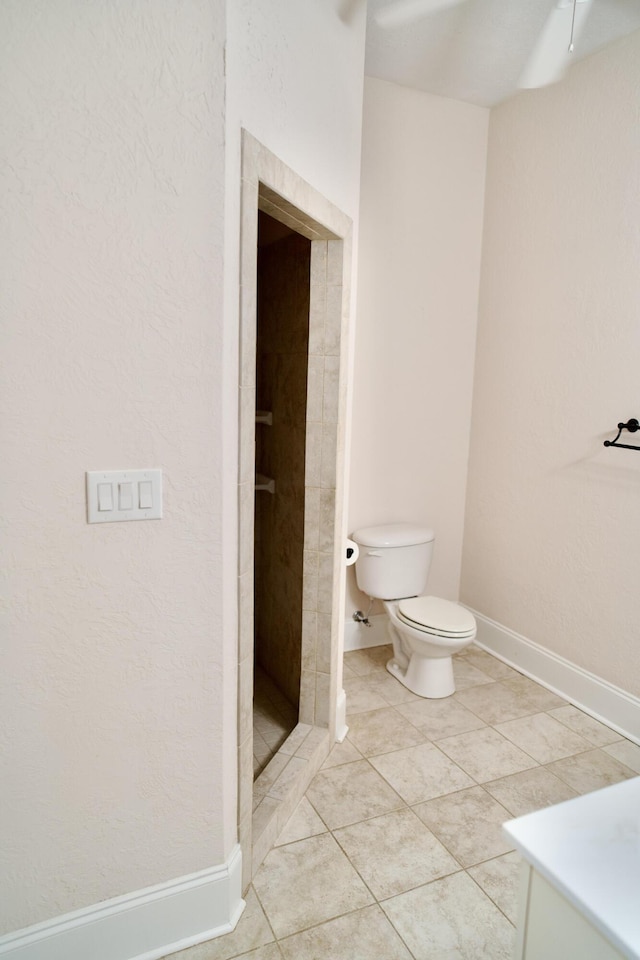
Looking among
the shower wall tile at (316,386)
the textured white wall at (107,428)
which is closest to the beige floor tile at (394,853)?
the textured white wall at (107,428)

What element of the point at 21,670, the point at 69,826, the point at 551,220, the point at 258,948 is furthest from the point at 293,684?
the point at 551,220

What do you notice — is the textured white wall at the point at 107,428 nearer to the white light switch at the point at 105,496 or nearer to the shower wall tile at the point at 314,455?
Result: the white light switch at the point at 105,496

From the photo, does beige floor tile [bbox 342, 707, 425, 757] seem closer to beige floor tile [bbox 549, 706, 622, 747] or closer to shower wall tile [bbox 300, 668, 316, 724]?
shower wall tile [bbox 300, 668, 316, 724]

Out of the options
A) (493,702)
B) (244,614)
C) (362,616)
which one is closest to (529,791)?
(493,702)

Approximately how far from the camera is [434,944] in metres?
1.59

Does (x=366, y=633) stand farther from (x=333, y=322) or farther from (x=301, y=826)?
(x=333, y=322)

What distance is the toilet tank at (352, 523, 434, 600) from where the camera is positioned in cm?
298

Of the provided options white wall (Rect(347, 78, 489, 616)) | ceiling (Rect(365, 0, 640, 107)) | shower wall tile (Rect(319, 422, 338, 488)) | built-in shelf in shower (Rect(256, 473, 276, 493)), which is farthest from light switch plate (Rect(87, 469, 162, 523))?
ceiling (Rect(365, 0, 640, 107))

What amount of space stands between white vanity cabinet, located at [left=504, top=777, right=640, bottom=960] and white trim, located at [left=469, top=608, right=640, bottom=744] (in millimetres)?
1760

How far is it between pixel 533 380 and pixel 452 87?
1.40 meters

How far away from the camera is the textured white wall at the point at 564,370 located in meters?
2.49

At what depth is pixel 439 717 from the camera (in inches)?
105

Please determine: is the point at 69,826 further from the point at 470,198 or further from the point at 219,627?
the point at 470,198

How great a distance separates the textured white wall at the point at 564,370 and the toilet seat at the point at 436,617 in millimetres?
456
